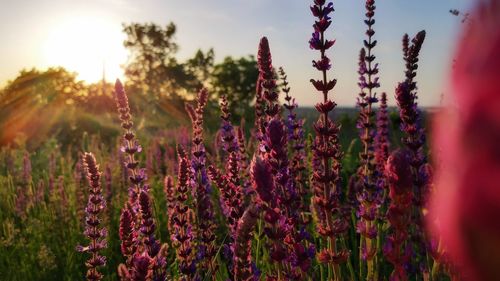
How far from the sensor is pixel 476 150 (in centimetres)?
36

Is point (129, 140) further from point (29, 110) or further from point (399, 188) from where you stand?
point (29, 110)

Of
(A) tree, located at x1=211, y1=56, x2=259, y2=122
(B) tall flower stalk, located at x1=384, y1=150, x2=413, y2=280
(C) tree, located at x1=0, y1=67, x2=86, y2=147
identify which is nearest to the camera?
(B) tall flower stalk, located at x1=384, y1=150, x2=413, y2=280

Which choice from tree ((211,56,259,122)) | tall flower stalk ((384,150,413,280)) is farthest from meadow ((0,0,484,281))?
tree ((211,56,259,122))

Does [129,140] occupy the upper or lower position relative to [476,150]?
lower

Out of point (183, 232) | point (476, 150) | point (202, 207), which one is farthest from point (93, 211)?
point (476, 150)

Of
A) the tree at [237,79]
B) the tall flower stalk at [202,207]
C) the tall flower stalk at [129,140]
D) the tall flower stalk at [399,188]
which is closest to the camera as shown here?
the tall flower stalk at [399,188]

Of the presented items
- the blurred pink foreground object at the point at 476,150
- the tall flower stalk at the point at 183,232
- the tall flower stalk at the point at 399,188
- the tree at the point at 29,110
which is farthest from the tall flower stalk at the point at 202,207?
the tree at the point at 29,110

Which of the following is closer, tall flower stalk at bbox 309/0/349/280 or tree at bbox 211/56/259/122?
tall flower stalk at bbox 309/0/349/280

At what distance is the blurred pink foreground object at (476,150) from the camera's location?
346 millimetres

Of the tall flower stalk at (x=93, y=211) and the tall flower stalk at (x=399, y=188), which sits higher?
the tall flower stalk at (x=399, y=188)

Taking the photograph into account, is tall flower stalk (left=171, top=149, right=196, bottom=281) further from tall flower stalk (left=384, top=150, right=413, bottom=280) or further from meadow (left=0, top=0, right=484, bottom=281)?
tall flower stalk (left=384, top=150, right=413, bottom=280)

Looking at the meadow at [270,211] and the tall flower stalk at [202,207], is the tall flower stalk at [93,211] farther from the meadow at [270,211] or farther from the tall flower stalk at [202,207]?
the tall flower stalk at [202,207]

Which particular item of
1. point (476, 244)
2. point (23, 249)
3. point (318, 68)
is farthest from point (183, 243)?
point (23, 249)

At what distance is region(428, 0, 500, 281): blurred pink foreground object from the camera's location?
346 mm
